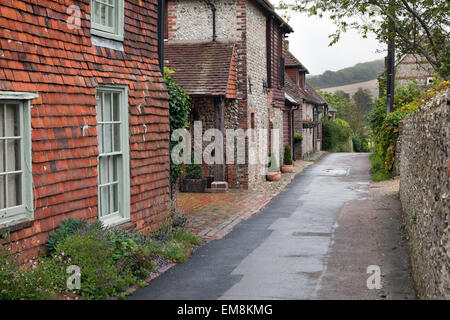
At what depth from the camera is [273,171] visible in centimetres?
2288

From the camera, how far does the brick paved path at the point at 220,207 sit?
474 inches

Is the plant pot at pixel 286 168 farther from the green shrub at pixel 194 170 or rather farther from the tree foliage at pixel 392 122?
the green shrub at pixel 194 170

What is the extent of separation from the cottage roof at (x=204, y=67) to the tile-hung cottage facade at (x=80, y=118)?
282 inches

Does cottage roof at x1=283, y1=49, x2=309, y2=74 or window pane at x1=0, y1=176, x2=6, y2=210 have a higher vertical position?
cottage roof at x1=283, y1=49, x2=309, y2=74

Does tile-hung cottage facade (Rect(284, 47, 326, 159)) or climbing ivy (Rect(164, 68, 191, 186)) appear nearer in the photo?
climbing ivy (Rect(164, 68, 191, 186))

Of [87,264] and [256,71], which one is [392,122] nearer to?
[256,71]

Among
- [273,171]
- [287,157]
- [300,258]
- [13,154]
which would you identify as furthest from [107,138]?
[287,157]

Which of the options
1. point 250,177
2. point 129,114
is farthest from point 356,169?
point 129,114

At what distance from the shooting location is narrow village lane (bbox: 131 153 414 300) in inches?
282

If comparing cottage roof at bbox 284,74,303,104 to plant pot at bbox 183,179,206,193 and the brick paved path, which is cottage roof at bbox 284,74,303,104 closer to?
the brick paved path

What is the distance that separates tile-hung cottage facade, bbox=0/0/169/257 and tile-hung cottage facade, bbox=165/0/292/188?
7.54 m

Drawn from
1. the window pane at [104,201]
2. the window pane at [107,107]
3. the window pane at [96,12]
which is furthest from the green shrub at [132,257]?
the window pane at [96,12]

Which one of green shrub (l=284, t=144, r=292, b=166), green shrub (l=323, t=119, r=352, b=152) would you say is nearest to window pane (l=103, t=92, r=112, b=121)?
green shrub (l=284, t=144, r=292, b=166)
